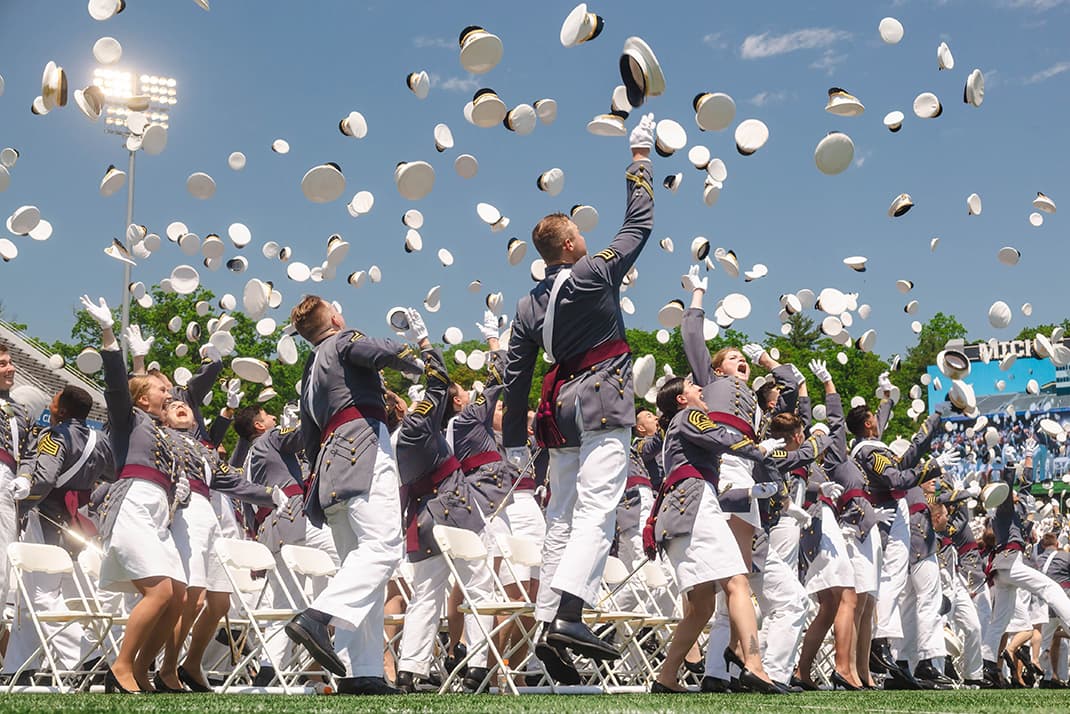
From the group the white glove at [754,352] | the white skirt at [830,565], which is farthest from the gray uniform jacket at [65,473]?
the white skirt at [830,565]

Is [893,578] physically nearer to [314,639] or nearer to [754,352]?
[754,352]

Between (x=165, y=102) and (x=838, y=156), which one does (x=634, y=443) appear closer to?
(x=838, y=156)

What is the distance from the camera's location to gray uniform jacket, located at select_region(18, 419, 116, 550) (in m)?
7.49

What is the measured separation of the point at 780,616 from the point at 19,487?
4.78 meters

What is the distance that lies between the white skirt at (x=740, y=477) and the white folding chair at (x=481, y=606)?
1.54 meters

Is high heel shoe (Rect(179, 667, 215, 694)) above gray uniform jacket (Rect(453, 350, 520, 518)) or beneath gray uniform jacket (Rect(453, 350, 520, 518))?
beneath

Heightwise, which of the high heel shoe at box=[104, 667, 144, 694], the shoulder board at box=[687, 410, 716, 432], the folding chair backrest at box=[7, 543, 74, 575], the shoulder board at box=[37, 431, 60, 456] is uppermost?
the shoulder board at box=[37, 431, 60, 456]

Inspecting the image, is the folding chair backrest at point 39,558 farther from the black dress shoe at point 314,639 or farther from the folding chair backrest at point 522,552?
the folding chair backrest at point 522,552

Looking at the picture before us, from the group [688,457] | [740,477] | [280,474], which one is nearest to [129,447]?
[280,474]

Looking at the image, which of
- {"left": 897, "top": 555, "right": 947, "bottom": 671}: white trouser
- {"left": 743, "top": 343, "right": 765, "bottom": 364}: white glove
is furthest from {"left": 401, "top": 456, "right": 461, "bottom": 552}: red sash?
{"left": 897, "top": 555, "right": 947, "bottom": 671}: white trouser

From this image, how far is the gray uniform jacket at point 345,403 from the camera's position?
5.57m

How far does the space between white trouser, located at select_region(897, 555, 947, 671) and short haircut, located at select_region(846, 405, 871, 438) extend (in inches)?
57.2

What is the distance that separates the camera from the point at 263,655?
27.7ft

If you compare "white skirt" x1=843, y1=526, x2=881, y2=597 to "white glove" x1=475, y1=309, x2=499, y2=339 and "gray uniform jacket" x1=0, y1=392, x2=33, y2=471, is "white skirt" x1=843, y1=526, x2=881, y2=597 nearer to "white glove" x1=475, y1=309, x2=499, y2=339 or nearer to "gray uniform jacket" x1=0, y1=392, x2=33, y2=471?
"white glove" x1=475, y1=309, x2=499, y2=339
